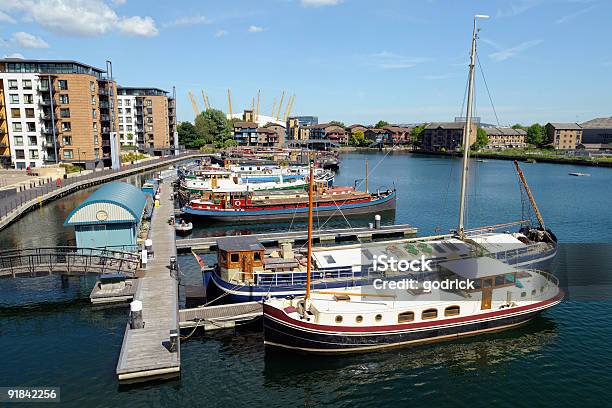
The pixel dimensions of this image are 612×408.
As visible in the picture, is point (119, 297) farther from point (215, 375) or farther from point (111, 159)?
point (111, 159)

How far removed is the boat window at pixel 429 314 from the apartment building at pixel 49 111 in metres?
92.3

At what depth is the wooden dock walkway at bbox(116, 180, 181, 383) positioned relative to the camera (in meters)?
21.2

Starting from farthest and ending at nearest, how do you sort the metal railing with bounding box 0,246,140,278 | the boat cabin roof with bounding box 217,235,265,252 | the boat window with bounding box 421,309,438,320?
the metal railing with bounding box 0,246,140,278
the boat cabin roof with bounding box 217,235,265,252
the boat window with bounding box 421,309,438,320

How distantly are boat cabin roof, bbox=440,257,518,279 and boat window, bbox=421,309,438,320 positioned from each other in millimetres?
2910

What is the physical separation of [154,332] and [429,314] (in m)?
16.1

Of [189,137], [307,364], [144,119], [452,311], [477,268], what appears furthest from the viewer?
[189,137]

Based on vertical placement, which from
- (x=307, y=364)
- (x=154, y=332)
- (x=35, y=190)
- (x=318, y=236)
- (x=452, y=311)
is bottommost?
(x=307, y=364)

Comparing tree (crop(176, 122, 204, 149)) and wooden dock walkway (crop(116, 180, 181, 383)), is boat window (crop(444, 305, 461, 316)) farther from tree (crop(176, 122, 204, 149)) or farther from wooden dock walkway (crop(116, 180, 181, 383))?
tree (crop(176, 122, 204, 149))

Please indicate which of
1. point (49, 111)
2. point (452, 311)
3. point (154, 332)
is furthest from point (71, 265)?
point (49, 111)

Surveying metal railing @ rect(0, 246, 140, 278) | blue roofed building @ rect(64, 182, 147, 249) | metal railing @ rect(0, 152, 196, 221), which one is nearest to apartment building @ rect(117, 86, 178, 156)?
metal railing @ rect(0, 152, 196, 221)

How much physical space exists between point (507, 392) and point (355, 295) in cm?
935

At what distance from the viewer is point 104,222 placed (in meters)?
35.1

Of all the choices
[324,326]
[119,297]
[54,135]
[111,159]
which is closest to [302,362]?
[324,326]

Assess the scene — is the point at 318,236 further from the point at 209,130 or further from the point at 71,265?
the point at 209,130
